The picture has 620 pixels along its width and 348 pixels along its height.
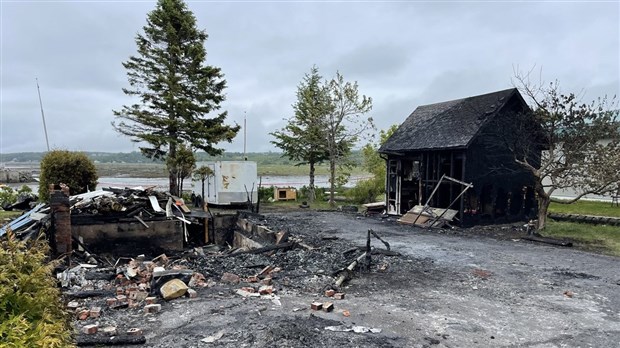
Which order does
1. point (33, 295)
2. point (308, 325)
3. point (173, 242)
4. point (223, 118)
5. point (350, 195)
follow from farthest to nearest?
point (350, 195) → point (223, 118) → point (173, 242) → point (308, 325) → point (33, 295)

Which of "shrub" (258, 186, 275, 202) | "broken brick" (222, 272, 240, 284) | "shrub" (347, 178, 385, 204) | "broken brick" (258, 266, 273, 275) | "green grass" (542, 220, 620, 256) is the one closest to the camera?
"broken brick" (222, 272, 240, 284)

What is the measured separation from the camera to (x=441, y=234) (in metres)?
15.0

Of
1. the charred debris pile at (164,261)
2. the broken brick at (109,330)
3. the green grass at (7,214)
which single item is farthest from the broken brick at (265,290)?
the green grass at (7,214)

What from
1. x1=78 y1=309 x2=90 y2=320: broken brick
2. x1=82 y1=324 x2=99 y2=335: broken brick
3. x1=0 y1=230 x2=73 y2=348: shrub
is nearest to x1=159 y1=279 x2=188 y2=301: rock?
x1=78 y1=309 x2=90 y2=320: broken brick

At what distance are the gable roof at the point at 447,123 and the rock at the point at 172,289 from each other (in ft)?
40.6

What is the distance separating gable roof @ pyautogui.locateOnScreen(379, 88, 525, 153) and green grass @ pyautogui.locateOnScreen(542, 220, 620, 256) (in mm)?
4675

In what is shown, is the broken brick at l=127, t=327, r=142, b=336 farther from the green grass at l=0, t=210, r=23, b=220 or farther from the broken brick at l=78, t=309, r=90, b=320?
the green grass at l=0, t=210, r=23, b=220

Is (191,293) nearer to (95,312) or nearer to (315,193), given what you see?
(95,312)

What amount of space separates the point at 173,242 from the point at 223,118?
11.1 metres

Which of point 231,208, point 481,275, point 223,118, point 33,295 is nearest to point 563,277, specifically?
point 481,275

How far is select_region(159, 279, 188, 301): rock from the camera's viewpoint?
290 inches

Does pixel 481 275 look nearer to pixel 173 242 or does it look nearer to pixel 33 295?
pixel 33 295

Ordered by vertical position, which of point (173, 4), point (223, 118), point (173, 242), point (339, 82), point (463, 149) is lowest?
point (173, 242)

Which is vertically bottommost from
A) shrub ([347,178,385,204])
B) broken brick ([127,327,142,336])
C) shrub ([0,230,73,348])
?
broken brick ([127,327,142,336])
